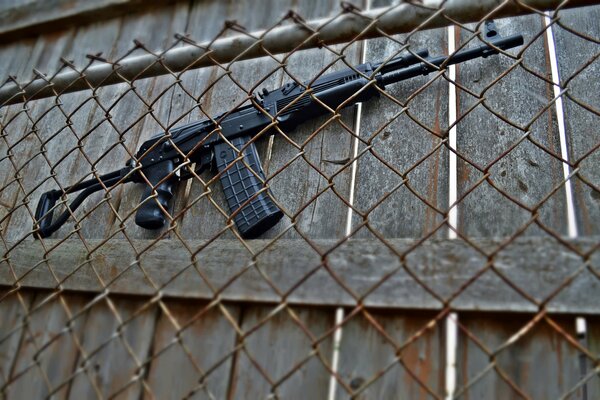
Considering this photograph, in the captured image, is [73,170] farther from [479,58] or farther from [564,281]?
[564,281]

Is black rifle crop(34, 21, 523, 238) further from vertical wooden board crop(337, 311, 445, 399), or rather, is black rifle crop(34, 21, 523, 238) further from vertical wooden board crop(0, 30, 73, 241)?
vertical wooden board crop(337, 311, 445, 399)

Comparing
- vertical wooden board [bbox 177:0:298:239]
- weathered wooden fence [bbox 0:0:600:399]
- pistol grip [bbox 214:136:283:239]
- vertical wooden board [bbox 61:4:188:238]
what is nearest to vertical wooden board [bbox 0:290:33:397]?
weathered wooden fence [bbox 0:0:600:399]

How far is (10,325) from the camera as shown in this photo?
1424 millimetres

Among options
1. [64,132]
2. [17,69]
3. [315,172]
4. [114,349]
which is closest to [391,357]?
[114,349]

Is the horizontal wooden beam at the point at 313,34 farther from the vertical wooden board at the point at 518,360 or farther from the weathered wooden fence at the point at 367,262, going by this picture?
the vertical wooden board at the point at 518,360

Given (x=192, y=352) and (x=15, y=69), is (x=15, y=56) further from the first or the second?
(x=192, y=352)

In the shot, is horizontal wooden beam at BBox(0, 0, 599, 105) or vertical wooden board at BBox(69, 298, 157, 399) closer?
vertical wooden board at BBox(69, 298, 157, 399)

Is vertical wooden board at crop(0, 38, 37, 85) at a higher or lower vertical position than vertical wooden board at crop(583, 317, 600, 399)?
higher

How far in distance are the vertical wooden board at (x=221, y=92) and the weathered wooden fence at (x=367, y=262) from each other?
13 mm

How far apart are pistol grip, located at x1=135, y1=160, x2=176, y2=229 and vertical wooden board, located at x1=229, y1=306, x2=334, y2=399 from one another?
52 centimetres

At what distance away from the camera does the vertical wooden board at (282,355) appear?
1.12 m

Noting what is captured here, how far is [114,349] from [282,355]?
1.27 ft

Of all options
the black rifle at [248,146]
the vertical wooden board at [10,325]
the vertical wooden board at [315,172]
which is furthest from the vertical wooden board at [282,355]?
the vertical wooden board at [10,325]

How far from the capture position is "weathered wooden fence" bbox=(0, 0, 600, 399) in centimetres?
106
